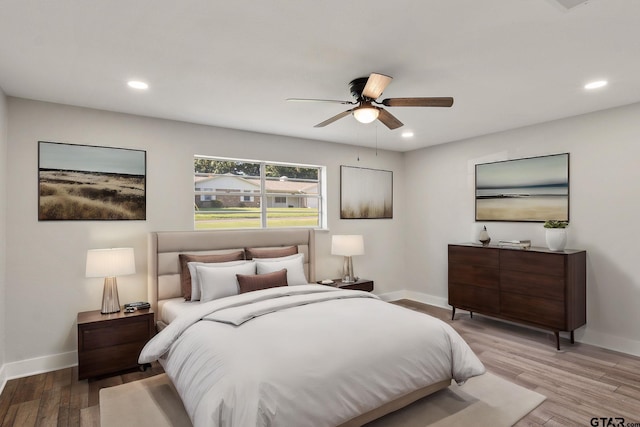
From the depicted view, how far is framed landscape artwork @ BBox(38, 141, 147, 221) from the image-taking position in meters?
3.35

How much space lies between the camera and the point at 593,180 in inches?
155

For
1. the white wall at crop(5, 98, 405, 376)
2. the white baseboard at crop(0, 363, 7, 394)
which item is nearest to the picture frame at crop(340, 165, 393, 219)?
the white wall at crop(5, 98, 405, 376)

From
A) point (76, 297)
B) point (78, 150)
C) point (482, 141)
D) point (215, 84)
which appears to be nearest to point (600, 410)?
point (482, 141)

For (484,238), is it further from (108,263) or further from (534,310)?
(108,263)

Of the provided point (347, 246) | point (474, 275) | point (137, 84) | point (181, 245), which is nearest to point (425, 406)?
point (474, 275)

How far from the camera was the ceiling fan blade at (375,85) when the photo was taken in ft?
7.82

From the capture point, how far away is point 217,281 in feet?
11.3

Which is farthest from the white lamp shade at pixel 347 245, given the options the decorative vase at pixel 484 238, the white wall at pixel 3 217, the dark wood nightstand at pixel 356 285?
the white wall at pixel 3 217

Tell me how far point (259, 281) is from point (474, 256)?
9.35ft

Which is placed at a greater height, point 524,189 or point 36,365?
point 524,189

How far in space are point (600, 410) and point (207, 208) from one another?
4.22 m

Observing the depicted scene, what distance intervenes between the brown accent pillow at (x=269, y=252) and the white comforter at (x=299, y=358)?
1.05m

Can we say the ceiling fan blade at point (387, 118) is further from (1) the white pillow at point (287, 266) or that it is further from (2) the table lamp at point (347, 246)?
(2) the table lamp at point (347, 246)

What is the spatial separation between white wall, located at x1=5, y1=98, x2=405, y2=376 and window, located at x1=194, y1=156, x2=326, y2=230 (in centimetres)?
21
